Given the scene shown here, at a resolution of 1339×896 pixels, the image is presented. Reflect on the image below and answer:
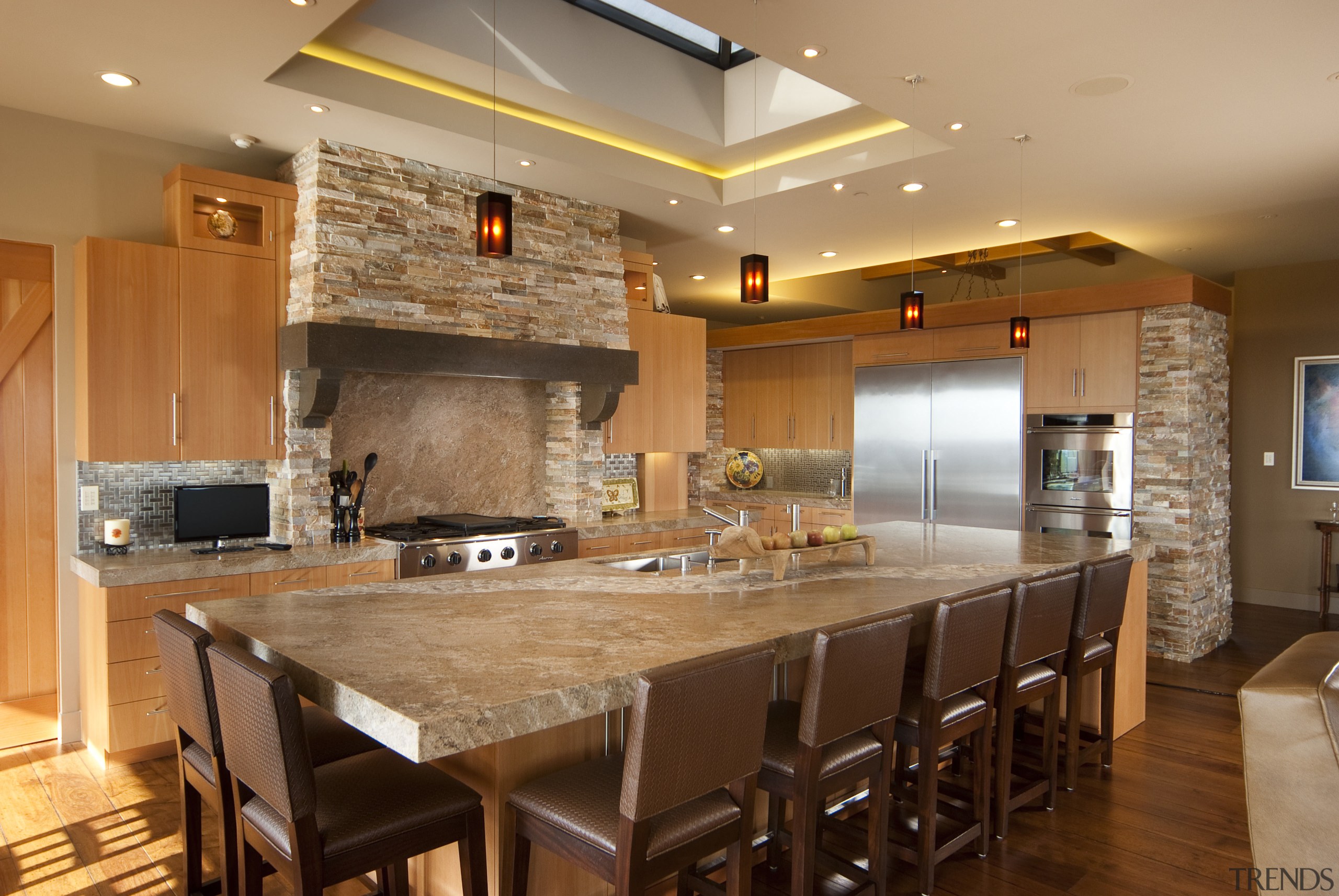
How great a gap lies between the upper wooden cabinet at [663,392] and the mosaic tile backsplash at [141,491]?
7.78 feet

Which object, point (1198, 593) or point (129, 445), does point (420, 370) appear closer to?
point (129, 445)

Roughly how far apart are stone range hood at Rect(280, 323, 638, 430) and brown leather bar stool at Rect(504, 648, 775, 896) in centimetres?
271

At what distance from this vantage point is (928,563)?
138 inches


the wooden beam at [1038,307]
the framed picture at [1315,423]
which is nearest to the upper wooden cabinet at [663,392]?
the wooden beam at [1038,307]

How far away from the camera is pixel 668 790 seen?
1675 millimetres

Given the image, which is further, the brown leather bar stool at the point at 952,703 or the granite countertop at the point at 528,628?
the brown leather bar stool at the point at 952,703

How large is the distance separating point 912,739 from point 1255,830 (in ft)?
3.93

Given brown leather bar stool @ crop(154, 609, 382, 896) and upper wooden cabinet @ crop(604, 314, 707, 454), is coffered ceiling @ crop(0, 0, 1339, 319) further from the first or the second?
brown leather bar stool @ crop(154, 609, 382, 896)

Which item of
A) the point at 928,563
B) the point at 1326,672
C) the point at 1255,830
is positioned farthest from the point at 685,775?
the point at 928,563

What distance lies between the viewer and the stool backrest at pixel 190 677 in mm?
1979

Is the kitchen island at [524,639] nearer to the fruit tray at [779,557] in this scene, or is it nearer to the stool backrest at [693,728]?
the fruit tray at [779,557]

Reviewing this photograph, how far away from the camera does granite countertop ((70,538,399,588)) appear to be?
11.8 ft

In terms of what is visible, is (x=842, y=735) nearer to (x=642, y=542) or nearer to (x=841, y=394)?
(x=642, y=542)
